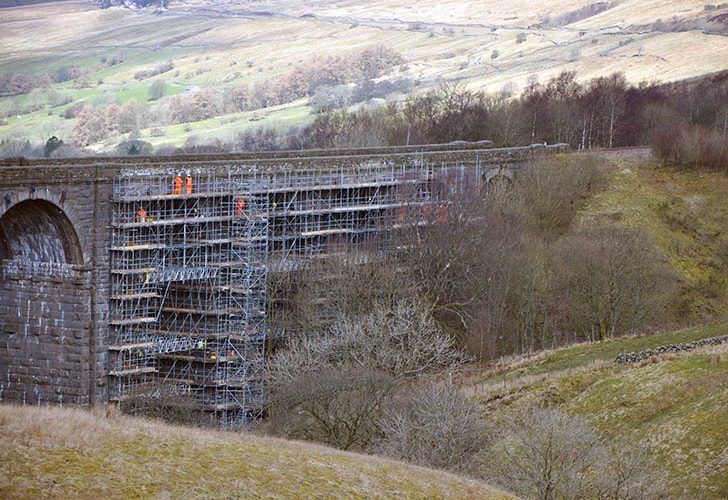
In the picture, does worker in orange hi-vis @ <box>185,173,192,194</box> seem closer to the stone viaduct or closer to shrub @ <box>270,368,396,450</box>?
the stone viaduct

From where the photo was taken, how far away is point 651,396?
37938 millimetres

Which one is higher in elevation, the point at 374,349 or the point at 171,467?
the point at 171,467

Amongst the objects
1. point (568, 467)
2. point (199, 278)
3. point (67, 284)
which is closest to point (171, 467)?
point (568, 467)

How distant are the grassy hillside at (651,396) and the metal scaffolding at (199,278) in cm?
1042

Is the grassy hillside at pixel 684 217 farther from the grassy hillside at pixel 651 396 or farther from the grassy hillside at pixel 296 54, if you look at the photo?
the grassy hillside at pixel 296 54

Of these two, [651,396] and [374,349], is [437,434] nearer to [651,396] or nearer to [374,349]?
[651,396]

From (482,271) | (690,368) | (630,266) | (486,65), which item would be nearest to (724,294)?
(630,266)

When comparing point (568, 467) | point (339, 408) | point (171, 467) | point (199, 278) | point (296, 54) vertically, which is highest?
point (296, 54)

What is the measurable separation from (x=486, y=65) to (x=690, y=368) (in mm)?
129168

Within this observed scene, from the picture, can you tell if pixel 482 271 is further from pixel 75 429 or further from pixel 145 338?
pixel 75 429

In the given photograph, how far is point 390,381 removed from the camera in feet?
129

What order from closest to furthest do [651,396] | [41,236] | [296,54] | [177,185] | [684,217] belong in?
[651,396], [41,236], [177,185], [684,217], [296,54]

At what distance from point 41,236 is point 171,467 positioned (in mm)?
25707

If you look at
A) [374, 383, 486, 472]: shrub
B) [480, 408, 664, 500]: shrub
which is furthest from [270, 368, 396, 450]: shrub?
[480, 408, 664, 500]: shrub
